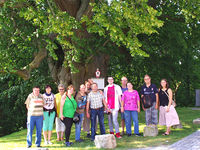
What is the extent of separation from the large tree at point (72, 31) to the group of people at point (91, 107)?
6.69ft

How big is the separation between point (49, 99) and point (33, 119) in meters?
0.86

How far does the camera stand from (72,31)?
11.0 meters

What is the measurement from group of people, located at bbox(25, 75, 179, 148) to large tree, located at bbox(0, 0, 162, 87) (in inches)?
80.3

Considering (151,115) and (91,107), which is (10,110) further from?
(151,115)

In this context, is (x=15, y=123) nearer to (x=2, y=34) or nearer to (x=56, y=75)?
(x=56, y=75)

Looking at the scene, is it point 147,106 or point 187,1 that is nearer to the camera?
point 147,106

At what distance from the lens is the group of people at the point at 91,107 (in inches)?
313

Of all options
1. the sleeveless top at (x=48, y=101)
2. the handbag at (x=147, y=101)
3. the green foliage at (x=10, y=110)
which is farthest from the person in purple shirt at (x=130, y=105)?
the green foliage at (x=10, y=110)

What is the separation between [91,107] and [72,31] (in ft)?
12.7

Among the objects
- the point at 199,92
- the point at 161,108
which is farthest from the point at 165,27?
the point at 199,92

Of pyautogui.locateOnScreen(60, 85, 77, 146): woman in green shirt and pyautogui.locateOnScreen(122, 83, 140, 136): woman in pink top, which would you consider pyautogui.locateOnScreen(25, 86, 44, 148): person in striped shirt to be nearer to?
pyautogui.locateOnScreen(60, 85, 77, 146): woman in green shirt

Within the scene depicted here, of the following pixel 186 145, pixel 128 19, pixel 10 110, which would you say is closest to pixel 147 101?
pixel 186 145

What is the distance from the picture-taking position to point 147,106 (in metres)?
9.19

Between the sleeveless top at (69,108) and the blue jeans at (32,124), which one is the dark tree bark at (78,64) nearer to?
the sleeveless top at (69,108)
